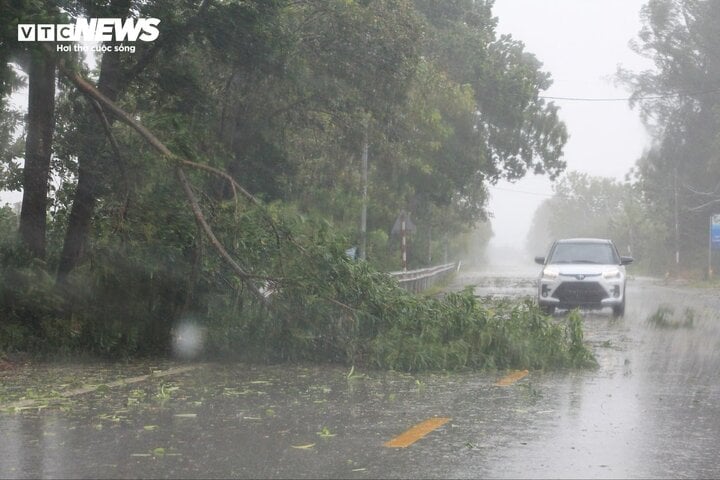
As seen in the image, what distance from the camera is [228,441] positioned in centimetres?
720

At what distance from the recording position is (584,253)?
898 inches

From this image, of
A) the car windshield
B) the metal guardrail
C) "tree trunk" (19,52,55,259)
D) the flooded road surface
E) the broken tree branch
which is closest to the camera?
the flooded road surface

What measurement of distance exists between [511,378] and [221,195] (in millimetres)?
6421

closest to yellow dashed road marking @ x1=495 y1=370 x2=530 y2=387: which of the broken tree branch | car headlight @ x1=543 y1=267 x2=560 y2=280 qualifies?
the broken tree branch

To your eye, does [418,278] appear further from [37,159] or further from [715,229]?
[715,229]

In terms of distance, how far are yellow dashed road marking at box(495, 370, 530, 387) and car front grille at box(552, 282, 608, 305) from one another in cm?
980

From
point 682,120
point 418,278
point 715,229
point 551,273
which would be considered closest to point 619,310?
point 551,273

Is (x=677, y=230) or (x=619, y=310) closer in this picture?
(x=619, y=310)

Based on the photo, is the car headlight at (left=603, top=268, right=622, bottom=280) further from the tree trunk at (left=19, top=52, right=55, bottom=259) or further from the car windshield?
the tree trunk at (left=19, top=52, right=55, bottom=259)

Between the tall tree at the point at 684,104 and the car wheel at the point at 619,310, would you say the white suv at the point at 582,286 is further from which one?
the tall tree at the point at 684,104

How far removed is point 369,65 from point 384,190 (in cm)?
1440

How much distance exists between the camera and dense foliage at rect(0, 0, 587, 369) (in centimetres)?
1252

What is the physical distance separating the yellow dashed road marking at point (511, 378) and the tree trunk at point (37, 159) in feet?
26.7

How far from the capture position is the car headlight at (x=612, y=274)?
21.5 meters
